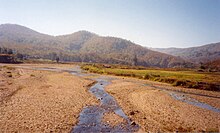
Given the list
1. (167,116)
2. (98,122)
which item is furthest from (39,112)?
(167,116)

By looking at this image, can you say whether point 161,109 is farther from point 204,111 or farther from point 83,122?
point 83,122

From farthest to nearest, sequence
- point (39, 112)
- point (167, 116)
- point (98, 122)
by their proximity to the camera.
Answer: point (167, 116) → point (39, 112) → point (98, 122)

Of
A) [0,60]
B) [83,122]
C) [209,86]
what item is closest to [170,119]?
[83,122]

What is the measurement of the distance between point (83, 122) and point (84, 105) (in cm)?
780

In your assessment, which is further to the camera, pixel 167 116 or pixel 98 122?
pixel 167 116

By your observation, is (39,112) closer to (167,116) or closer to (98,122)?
(98,122)

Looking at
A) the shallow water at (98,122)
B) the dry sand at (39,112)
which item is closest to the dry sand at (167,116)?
the shallow water at (98,122)

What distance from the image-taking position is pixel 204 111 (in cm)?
3052

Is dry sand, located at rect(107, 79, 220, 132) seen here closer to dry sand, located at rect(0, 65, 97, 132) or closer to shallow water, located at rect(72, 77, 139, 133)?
shallow water, located at rect(72, 77, 139, 133)

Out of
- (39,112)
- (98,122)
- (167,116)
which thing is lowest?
(98,122)

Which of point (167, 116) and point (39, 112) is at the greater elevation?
point (39, 112)

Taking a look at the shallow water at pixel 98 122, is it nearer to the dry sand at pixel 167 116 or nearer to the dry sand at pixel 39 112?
the dry sand at pixel 39 112

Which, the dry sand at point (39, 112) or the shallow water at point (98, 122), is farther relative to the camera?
the shallow water at point (98, 122)

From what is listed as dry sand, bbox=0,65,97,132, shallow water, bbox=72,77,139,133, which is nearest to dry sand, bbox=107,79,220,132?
shallow water, bbox=72,77,139,133
